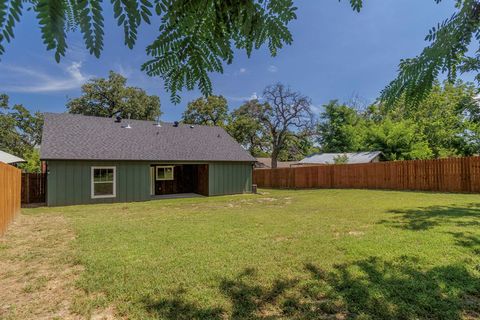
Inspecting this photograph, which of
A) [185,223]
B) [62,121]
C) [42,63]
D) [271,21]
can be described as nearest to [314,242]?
[185,223]

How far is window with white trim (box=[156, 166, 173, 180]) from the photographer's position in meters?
16.3

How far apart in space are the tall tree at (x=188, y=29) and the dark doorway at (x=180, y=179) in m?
14.6

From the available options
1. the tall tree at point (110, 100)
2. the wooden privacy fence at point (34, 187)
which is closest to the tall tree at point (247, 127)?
the tall tree at point (110, 100)

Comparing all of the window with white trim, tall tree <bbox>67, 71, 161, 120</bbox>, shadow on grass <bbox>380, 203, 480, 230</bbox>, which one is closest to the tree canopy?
shadow on grass <bbox>380, 203, 480, 230</bbox>

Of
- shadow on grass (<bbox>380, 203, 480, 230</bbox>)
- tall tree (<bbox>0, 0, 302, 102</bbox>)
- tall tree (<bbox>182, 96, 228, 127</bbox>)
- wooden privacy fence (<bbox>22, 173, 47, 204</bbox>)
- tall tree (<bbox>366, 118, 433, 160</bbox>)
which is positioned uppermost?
tall tree (<bbox>182, 96, 228, 127</bbox>)

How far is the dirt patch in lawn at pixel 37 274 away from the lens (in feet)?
9.30

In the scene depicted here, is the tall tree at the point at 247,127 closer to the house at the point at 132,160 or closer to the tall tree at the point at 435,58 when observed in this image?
the house at the point at 132,160

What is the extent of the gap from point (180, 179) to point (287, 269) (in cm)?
1422

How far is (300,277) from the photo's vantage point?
3.47 m

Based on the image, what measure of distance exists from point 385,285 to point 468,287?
89 centimetres

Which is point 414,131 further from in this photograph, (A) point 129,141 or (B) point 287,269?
(B) point 287,269

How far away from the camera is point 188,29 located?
993 mm

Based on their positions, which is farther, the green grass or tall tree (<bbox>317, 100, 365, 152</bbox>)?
tall tree (<bbox>317, 100, 365, 152</bbox>)

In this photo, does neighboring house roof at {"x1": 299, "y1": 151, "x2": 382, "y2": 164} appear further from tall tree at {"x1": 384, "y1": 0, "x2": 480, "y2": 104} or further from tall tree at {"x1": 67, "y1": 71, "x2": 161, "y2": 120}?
tall tree at {"x1": 384, "y1": 0, "x2": 480, "y2": 104}
